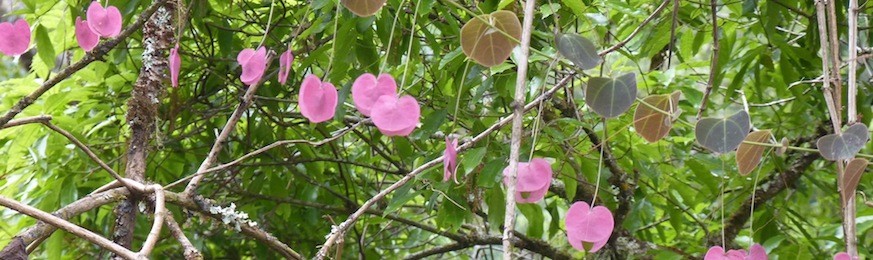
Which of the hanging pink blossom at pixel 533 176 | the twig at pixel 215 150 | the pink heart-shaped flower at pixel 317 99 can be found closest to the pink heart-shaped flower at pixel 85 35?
the twig at pixel 215 150

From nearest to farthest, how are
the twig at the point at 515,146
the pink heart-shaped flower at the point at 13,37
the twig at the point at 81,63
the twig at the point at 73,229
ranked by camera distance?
the twig at the point at 515,146, the twig at the point at 73,229, the pink heart-shaped flower at the point at 13,37, the twig at the point at 81,63

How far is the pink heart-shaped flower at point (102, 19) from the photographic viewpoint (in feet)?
2.95

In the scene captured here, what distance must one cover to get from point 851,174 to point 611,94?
0.91 feet

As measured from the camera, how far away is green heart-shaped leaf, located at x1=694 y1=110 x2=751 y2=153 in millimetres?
823

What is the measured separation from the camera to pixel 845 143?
2.86 feet

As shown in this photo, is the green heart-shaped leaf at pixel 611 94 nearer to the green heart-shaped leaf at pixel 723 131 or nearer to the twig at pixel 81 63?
the green heart-shaped leaf at pixel 723 131

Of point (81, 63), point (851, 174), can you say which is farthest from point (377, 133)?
point (851, 174)

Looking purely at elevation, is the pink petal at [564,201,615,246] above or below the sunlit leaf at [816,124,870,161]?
below

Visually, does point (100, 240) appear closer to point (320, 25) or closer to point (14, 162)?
point (320, 25)

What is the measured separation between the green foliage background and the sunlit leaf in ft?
1.49

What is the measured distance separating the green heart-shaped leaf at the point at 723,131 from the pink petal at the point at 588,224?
0.11m

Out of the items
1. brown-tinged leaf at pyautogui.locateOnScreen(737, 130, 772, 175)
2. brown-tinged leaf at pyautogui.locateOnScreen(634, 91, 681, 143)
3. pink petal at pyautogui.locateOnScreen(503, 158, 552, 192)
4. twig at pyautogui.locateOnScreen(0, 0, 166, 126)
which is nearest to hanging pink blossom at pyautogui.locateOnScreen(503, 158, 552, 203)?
pink petal at pyautogui.locateOnScreen(503, 158, 552, 192)

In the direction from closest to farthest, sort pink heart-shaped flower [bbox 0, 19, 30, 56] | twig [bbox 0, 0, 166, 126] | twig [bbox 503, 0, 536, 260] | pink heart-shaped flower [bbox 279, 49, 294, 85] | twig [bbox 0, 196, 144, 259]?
twig [bbox 503, 0, 536, 260], twig [bbox 0, 196, 144, 259], pink heart-shaped flower [bbox 279, 49, 294, 85], pink heart-shaped flower [bbox 0, 19, 30, 56], twig [bbox 0, 0, 166, 126]

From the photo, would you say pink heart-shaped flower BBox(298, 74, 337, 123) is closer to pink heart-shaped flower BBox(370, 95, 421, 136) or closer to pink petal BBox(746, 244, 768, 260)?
pink heart-shaped flower BBox(370, 95, 421, 136)
